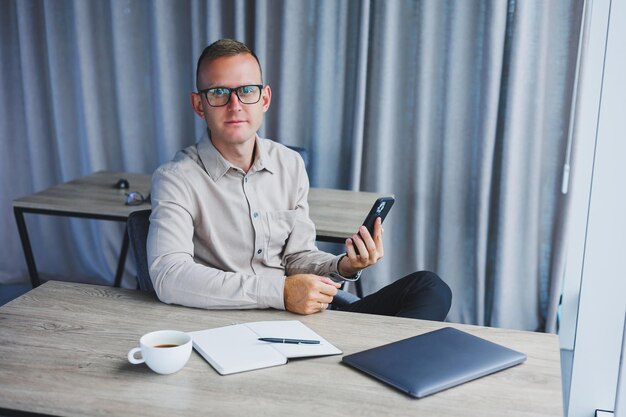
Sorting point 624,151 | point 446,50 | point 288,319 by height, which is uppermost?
point 446,50

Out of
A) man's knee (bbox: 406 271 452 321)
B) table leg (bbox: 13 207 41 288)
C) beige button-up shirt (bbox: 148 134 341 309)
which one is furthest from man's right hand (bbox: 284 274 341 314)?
table leg (bbox: 13 207 41 288)

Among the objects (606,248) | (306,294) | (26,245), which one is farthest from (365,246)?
(26,245)

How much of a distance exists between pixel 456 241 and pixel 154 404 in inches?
92.4

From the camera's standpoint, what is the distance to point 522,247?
3.21m

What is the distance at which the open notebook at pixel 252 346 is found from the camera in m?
1.30

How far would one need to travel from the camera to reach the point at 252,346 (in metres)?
1.38

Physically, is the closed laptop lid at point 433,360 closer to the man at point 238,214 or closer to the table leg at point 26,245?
the man at point 238,214

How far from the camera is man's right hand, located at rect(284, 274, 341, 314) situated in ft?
5.14

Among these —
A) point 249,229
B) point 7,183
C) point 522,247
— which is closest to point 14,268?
point 7,183

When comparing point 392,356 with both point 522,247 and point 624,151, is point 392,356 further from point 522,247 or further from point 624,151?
point 522,247

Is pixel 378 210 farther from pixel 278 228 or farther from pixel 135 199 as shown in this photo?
pixel 135 199

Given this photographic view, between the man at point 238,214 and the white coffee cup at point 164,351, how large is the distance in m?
0.31

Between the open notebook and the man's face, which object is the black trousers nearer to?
the open notebook

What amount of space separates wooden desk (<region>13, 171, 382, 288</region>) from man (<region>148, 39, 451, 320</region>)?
43 centimetres
